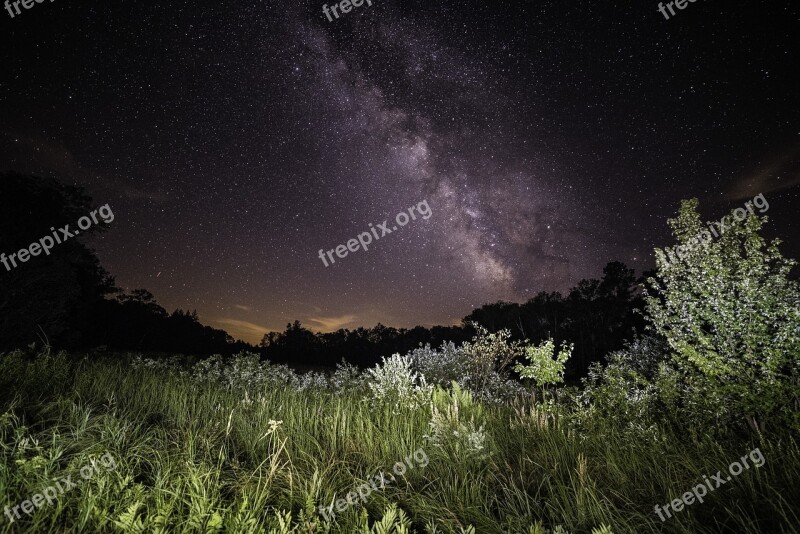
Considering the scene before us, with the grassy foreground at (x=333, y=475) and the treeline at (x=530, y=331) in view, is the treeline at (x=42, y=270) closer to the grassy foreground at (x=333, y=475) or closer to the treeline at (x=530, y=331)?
the grassy foreground at (x=333, y=475)

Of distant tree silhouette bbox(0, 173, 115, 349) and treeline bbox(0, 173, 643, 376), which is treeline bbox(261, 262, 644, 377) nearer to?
treeline bbox(0, 173, 643, 376)

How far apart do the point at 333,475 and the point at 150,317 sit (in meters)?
47.9

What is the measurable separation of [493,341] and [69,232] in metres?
19.4

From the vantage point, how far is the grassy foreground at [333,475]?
8.39 ft

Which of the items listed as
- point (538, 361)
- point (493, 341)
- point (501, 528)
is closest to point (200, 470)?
point (501, 528)

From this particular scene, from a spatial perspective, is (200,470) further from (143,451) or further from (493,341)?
(493,341)

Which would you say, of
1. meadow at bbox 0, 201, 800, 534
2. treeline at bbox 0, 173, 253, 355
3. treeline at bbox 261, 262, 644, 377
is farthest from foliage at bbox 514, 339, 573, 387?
treeline at bbox 261, 262, 644, 377

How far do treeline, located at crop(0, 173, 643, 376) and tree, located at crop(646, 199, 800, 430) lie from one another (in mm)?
6471

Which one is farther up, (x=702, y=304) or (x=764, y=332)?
(x=702, y=304)

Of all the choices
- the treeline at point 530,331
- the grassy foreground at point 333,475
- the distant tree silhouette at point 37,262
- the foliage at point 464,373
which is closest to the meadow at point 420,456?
the grassy foreground at point 333,475

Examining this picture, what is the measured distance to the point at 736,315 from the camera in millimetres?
6836

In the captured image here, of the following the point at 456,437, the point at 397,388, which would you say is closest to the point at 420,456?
the point at 456,437

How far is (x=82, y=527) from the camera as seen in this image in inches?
90.6

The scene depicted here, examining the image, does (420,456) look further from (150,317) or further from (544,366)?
(150,317)
